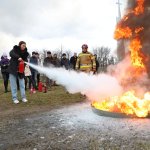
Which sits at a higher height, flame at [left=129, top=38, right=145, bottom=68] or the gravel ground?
flame at [left=129, top=38, right=145, bottom=68]

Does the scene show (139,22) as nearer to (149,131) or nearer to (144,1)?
(144,1)

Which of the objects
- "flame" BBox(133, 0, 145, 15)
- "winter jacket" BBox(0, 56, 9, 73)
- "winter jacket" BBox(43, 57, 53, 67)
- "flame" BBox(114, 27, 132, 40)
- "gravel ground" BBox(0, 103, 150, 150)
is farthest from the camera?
"winter jacket" BBox(43, 57, 53, 67)

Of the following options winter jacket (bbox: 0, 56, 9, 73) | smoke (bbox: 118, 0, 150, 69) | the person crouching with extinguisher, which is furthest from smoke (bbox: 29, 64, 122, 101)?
winter jacket (bbox: 0, 56, 9, 73)

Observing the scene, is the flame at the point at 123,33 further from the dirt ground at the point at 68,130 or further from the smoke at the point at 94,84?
the dirt ground at the point at 68,130

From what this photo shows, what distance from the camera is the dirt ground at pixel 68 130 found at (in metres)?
7.01

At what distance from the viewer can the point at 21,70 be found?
514 inches

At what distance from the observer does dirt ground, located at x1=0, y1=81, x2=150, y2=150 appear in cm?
701

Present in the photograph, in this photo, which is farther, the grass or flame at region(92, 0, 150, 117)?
the grass

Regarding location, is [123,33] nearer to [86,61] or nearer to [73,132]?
[86,61]

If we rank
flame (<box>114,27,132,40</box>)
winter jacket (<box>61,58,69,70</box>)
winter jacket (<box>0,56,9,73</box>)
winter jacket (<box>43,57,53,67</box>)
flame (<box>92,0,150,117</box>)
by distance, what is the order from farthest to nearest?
winter jacket (<box>61,58,69,70</box>) → winter jacket (<box>43,57,53,67</box>) → winter jacket (<box>0,56,9,73</box>) → flame (<box>114,27,132,40</box>) → flame (<box>92,0,150,117</box>)

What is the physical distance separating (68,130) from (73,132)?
27 centimetres

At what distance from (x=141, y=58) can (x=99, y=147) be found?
4935mm

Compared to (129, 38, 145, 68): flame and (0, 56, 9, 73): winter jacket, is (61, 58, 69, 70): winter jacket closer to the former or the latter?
(0, 56, 9, 73): winter jacket

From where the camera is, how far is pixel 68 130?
838 cm
